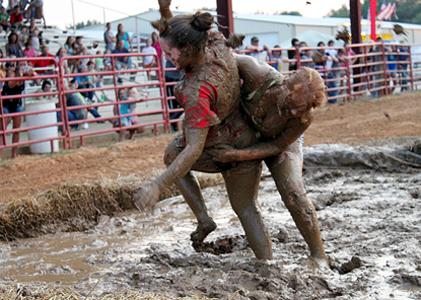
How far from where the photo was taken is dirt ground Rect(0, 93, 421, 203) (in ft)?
32.0

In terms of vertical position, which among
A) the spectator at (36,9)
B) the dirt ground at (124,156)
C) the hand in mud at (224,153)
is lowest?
the dirt ground at (124,156)

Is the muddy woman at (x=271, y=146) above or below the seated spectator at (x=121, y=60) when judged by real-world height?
below

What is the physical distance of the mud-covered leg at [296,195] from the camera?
5.09m

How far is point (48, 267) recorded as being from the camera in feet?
20.1

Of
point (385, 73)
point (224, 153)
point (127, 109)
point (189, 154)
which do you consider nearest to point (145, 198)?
point (189, 154)

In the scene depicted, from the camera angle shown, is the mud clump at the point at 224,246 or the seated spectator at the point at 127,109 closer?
the mud clump at the point at 224,246

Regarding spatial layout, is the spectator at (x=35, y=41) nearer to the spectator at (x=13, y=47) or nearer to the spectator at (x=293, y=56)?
the spectator at (x=13, y=47)

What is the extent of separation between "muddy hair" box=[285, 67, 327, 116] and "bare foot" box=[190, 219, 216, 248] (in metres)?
1.17

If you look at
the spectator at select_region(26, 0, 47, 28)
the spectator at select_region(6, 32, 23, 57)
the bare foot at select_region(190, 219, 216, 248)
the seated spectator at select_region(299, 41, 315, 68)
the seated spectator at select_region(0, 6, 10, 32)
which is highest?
the spectator at select_region(26, 0, 47, 28)

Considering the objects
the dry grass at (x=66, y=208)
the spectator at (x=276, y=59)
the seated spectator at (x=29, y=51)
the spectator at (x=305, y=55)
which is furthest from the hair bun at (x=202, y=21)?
the spectator at (x=305, y=55)

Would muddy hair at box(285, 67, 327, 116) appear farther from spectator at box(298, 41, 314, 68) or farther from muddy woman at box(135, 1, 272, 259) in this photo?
spectator at box(298, 41, 314, 68)

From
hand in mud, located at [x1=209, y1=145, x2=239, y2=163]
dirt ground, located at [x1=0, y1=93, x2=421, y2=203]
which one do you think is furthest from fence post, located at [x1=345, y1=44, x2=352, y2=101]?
hand in mud, located at [x1=209, y1=145, x2=239, y2=163]

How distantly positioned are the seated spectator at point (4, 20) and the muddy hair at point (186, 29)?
1439 centimetres

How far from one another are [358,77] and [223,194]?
12.5m
